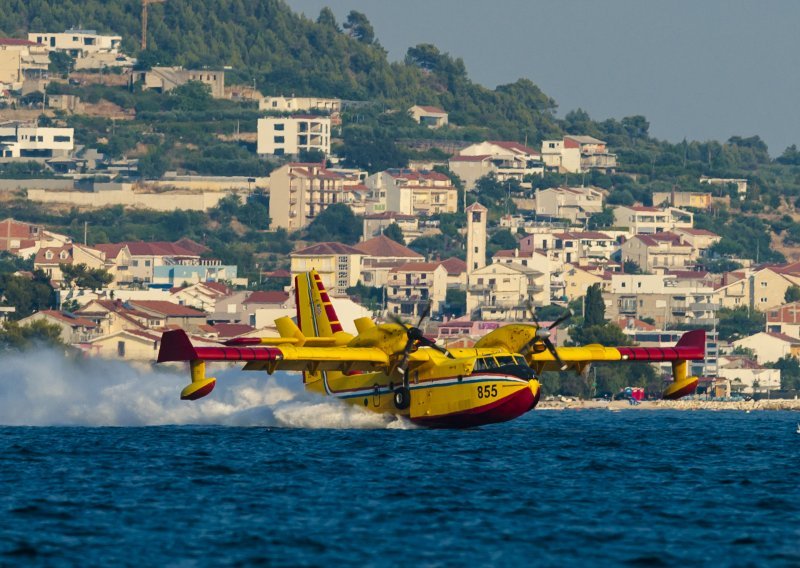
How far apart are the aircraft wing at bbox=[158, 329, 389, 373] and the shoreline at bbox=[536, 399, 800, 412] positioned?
3460 inches

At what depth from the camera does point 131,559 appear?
42719mm

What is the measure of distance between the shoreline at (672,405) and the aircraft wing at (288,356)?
8789 centimetres

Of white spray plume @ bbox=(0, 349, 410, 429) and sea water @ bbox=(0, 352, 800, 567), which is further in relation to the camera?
white spray plume @ bbox=(0, 349, 410, 429)

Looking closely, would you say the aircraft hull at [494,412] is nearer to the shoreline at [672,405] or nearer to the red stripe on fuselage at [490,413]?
the red stripe on fuselage at [490,413]

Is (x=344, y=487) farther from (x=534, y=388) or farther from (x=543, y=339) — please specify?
(x=543, y=339)

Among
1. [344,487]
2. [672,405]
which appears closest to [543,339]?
[344,487]

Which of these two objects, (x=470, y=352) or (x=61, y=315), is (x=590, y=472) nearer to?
(x=470, y=352)

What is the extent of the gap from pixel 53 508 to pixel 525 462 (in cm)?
1735

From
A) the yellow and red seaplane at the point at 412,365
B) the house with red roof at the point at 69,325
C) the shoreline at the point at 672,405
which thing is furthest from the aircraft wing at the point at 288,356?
the house with red roof at the point at 69,325

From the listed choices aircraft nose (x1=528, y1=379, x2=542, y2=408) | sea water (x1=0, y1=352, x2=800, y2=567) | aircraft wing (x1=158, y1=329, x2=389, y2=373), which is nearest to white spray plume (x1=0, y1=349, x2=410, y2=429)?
sea water (x1=0, y1=352, x2=800, y2=567)

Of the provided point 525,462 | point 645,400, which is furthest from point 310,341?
point 645,400

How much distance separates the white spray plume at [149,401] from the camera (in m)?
76.4

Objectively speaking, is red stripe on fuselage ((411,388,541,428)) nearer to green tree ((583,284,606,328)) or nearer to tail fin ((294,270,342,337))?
tail fin ((294,270,342,337))

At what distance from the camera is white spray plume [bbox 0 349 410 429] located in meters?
76.4
